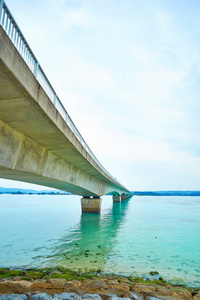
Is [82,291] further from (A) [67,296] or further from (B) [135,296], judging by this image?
(B) [135,296]

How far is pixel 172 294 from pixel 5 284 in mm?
5073

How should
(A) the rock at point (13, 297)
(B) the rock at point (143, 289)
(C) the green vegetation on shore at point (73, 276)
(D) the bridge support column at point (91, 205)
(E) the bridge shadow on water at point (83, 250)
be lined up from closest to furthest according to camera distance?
(A) the rock at point (13, 297)
(B) the rock at point (143, 289)
(C) the green vegetation on shore at point (73, 276)
(E) the bridge shadow on water at point (83, 250)
(D) the bridge support column at point (91, 205)

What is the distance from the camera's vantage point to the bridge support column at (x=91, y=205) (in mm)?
30158

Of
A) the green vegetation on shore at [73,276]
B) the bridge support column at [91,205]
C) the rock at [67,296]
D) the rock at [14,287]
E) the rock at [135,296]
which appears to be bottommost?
the green vegetation on shore at [73,276]

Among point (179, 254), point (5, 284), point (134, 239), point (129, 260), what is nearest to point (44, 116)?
point (5, 284)

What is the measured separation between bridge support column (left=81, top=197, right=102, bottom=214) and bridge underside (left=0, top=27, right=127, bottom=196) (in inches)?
708

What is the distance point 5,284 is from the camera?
5.84 meters

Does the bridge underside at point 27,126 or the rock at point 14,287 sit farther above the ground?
the bridge underside at point 27,126

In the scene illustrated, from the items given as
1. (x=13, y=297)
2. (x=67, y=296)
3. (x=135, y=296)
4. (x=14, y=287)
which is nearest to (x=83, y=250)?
(x=14, y=287)

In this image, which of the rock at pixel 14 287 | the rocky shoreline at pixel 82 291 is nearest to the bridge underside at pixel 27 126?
the rock at pixel 14 287

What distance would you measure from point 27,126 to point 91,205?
81.0ft

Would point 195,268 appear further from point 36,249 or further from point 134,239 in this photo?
point 36,249

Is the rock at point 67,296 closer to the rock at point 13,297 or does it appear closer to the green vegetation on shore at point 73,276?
the rock at point 13,297

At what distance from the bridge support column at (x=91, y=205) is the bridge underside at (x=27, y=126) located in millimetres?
17989
